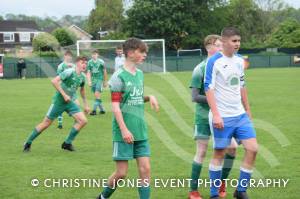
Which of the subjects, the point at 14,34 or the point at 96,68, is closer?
the point at 96,68

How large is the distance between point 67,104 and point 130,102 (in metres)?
4.74

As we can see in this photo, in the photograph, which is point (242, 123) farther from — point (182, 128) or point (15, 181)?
point (182, 128)

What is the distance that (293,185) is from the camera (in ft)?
24.5

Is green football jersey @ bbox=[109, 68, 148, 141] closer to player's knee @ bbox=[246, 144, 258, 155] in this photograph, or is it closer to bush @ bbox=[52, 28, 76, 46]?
player's knee @ bbox=[246, 144, 258, 155]

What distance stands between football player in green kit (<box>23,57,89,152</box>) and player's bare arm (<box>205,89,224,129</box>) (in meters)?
4.46

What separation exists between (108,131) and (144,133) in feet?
23.6

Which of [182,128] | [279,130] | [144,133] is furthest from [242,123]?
[182,128]

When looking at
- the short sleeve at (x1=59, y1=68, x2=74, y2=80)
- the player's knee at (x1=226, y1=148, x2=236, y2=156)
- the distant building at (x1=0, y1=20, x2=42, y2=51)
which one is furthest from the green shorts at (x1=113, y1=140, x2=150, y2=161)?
the distant building at (x1=0, y1=20, x2=42, y2=51)

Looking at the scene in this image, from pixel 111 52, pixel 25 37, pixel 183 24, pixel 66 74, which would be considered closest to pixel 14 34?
pixel 25 37

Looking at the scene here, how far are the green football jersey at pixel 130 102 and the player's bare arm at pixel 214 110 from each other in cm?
82

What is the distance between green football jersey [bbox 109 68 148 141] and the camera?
19.8ft

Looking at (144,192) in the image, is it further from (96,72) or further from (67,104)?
(96,72)

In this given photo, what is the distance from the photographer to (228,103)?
648 cm

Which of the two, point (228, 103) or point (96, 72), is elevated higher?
point (228, 103)
